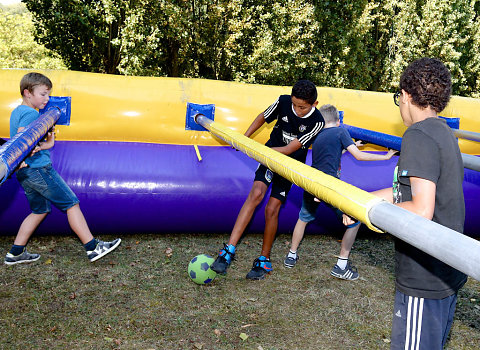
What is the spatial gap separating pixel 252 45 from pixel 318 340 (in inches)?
407

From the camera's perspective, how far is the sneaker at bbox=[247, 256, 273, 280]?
408 centimetres

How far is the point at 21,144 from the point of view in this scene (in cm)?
281

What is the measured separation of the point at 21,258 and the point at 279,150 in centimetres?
268

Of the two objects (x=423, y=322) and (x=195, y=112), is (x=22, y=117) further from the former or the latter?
(x=423, y=322)

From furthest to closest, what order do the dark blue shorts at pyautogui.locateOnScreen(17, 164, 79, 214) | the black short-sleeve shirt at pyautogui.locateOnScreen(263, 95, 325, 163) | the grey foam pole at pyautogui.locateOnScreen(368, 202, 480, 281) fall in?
1. the black short-sleeve shirt at pyautogui.locateOnScreen(263, 95, 325, 163)
2. the dark blue shorts at pyautogui.locateOnScreen(17, 164, 79, 214)
3. the grey foam pole at pyautogui.locateOnScreen(368, 202, 480, 281)

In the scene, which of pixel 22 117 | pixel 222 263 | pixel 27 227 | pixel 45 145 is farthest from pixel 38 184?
pixel 222 263

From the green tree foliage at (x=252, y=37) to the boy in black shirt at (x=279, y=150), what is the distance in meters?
7.37

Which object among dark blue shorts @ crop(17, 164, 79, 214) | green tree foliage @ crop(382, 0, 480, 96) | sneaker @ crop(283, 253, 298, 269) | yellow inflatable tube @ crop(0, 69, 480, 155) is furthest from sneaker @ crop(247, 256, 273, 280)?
green tree foliage @ crop(382, 0, 480, 96)

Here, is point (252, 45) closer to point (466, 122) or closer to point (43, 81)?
point (466, 122)

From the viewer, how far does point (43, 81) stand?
3.80 metres

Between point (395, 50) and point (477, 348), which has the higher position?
point (395, 50)

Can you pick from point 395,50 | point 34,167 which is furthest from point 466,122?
point 395,50

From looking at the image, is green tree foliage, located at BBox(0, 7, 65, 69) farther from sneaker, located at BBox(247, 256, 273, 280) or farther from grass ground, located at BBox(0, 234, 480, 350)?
sneaker, located at BBox(247, 256, 273, 280)

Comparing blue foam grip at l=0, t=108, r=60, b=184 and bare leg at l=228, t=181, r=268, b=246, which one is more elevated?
blue foam grip at l=0, t=108, r=60, b=184
